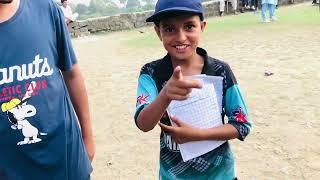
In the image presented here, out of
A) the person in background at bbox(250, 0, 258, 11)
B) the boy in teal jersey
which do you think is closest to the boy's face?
the boy in teal jersey

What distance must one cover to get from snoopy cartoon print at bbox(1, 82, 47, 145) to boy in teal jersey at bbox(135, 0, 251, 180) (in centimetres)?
39

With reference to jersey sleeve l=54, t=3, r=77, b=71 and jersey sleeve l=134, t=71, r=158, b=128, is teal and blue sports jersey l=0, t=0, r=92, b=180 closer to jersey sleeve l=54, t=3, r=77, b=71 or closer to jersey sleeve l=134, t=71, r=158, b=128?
jersey sleeve l=54, t=3, r=77, b=71

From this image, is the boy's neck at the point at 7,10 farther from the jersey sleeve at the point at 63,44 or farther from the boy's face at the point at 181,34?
the boy's face at the point at 181,34

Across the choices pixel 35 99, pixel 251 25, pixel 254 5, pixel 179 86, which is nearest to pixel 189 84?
pixel 179 86

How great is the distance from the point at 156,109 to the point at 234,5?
16639 mm

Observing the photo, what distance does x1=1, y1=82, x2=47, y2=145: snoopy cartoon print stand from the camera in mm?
1654

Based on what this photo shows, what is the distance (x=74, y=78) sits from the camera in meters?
1.96

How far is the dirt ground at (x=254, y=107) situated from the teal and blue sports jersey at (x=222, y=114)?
182 centimetres

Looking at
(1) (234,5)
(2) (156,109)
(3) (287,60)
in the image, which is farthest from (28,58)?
(1) (234,5)

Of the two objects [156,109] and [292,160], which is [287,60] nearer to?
[292,160]

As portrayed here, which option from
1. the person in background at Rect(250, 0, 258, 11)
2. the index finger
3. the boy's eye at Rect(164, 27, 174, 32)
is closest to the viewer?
the index finger

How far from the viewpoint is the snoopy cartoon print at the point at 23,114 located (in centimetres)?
165

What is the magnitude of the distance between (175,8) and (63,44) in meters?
0.48

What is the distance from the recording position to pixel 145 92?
1822mm
